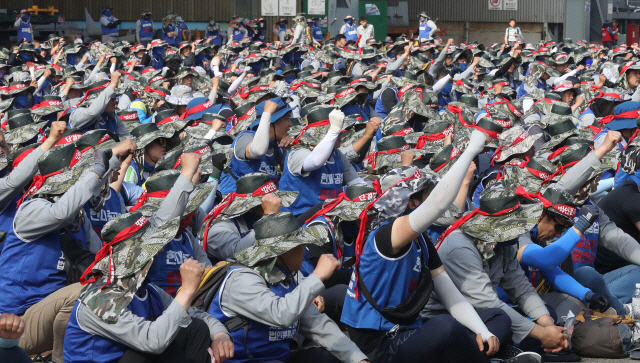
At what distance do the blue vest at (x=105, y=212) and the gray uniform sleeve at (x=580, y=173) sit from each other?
3.56m

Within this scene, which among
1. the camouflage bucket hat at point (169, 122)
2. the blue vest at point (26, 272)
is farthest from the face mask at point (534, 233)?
the camouflage bucket hat at point (169, 122)

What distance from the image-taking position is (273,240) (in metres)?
4.37

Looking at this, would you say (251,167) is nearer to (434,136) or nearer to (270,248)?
(434,136)

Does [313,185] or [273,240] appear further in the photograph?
[313,185]

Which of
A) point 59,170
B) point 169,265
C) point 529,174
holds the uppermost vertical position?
point 59,170

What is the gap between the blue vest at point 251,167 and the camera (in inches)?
285

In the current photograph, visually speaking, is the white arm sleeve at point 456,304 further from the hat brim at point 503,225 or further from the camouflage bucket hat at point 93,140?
the camouflage bucket hat at point 93,140

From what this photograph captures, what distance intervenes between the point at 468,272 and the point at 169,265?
1929mm

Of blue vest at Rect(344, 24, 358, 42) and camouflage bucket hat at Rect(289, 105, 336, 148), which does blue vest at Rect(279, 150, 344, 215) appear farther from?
blue vest at Rect(344, 24, 358, 42)

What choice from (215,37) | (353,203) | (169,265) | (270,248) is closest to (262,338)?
(270,248)

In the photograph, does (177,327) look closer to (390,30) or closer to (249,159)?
(249,159)

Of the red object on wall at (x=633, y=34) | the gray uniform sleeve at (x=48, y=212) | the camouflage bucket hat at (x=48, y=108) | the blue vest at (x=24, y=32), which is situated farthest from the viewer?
the red object on wall at (x=633, y=34)

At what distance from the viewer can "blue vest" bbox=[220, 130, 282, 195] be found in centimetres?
724

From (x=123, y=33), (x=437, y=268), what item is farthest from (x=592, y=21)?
(x=437, y=268)
